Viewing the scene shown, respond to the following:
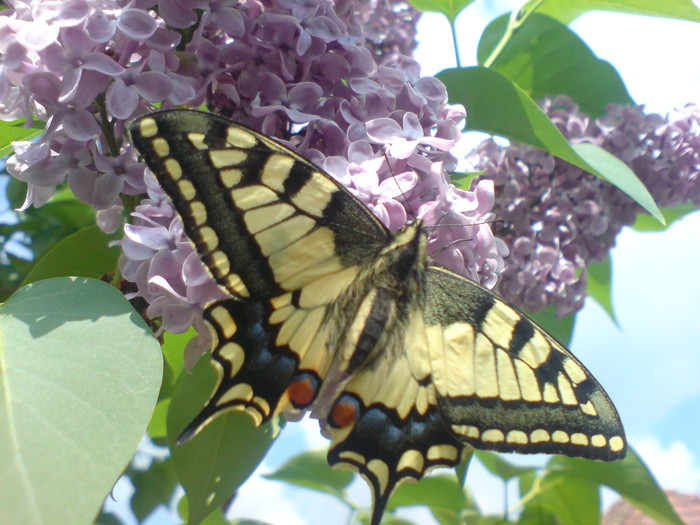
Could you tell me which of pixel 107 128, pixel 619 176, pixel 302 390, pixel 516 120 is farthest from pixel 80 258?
pixel 619 176

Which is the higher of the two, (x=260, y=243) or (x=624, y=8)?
(x=624, y=8)

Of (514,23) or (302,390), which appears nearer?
(302,390)

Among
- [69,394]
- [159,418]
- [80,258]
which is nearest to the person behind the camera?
[69,394]

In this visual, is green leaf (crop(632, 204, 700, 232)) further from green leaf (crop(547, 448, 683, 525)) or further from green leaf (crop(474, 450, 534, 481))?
green leaf (crop(474, 450, 534, 481))

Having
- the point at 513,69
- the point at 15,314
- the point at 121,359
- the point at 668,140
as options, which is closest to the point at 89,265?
the point at 15,314

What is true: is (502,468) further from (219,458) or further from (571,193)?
(219,458)

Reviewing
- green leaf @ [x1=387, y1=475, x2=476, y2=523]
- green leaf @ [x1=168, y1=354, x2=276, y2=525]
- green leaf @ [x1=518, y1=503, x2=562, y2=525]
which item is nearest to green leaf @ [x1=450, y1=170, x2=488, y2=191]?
green leaf @ [x1=168, y1=354, x2=276, y2=525]
